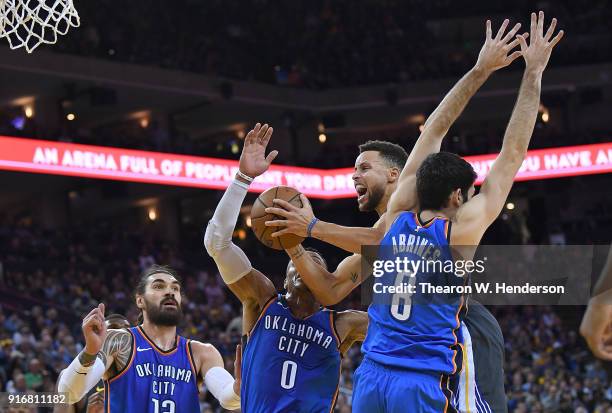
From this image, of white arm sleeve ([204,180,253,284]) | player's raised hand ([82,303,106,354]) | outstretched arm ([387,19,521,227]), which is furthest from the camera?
white arm sleeve ([204,180,253,284])

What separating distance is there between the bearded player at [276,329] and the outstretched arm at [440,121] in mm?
998

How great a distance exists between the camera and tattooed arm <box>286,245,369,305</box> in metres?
4.88

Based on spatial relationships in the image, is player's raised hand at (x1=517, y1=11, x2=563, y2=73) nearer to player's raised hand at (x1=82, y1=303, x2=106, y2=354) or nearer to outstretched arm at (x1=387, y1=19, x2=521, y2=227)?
outstretched arm at (x1=387, y1=19, x2=521, y2=227)

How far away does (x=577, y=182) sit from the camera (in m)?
26.3

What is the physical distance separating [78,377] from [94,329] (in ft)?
1.24

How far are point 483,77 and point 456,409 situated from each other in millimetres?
1361

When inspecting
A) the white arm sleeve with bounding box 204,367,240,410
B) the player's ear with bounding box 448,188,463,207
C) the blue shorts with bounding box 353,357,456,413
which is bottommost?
the blue shorts with bounding box 353,357,456,413

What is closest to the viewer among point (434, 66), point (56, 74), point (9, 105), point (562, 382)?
point (562, 382)

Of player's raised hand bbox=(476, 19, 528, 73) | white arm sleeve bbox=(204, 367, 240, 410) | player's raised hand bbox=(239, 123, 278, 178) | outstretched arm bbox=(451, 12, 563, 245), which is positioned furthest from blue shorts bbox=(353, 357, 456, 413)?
white arm sleeve bbox=(204, 367, 240, 410)

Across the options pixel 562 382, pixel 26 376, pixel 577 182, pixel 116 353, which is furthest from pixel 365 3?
pixel 116 353

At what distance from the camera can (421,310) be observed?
405 cm

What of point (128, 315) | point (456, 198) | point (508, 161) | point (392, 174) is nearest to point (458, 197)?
point (456, 198)

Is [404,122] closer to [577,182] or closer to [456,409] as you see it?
[577,182]

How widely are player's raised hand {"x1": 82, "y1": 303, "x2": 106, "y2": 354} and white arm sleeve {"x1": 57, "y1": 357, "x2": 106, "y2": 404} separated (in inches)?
8.7
